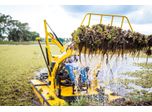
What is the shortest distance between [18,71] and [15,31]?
54 centimetres

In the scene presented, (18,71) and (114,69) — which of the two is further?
(18,71)

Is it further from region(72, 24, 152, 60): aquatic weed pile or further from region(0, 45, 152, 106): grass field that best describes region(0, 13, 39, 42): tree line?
region(72, 24, 152, 60): aquatic weed pile

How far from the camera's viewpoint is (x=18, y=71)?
5156mm

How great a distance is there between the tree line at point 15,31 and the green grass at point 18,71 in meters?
0.12

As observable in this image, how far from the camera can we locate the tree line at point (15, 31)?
16.2 ft

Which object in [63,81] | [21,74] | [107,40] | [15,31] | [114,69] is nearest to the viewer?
[107,40]

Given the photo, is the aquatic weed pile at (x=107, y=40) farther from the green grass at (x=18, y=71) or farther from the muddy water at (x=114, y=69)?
the green grass at (x=18, y=71)

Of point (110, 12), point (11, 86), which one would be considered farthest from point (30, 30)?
point (110, 12)

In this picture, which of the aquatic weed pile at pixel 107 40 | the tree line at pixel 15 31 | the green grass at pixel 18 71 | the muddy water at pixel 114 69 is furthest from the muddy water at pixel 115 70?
the tree line at pixel 15 31

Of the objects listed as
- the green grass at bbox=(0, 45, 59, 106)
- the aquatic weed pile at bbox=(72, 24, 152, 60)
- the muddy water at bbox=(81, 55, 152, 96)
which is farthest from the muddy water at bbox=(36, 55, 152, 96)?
the green grass at bbox=(0, 45, 59, 106)

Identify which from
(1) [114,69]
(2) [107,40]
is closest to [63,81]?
(1) [114,69]

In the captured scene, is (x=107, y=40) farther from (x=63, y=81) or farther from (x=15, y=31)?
(x=15, y=31)

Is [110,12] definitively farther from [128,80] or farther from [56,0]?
[128,80]

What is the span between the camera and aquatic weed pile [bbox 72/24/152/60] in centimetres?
410
